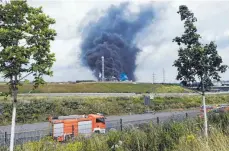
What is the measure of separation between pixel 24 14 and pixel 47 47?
3.60ft

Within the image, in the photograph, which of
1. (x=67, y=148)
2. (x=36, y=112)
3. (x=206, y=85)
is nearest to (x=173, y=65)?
(x=206, y=85)

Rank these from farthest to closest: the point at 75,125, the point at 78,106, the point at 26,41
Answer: the point at 78,106 → the point at 75,125 → the point at 26,41

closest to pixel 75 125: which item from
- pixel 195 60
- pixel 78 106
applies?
pixel 195 60

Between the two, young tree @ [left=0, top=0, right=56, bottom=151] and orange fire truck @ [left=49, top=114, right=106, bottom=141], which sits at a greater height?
young tree @ [left=0, top=0, right=56, bottom=151]

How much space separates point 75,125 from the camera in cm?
2555

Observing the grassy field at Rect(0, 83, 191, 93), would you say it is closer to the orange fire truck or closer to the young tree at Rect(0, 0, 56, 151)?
the orange fire truck

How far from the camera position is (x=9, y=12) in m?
8.31

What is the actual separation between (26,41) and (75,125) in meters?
17.9

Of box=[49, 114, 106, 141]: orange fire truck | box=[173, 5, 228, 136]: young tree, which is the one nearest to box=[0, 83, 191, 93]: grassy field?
box=[49, 114, 106, 141]: orange fire truck

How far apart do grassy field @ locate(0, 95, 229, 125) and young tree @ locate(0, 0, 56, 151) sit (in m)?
28.5

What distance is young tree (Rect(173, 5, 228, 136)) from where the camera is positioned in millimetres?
15367

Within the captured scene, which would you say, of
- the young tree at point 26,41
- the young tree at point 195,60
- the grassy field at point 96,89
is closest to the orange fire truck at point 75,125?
the young tree at point 195,60

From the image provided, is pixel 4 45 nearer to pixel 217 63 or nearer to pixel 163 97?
pixel 217 63

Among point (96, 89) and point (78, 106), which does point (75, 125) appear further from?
point (96, 89)
